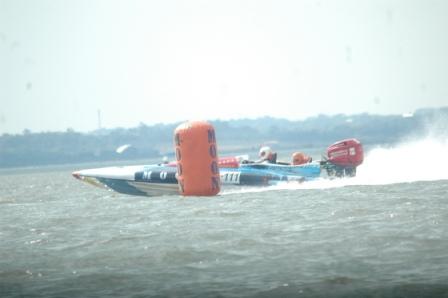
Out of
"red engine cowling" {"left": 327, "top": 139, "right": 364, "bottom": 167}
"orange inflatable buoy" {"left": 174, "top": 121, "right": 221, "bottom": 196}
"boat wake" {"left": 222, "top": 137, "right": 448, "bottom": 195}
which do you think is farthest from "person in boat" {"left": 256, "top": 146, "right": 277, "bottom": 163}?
"orange inflatable buoy" {"left": 174, "top": 121, "right": 221, "bottom": 196}

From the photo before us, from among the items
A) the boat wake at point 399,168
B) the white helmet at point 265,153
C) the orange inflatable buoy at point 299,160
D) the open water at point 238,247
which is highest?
the white helmet at point 265,153

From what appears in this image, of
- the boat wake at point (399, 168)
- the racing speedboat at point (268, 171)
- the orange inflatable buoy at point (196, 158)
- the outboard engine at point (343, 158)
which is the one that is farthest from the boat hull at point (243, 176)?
the orange inflatable buoy at point (196, 158)

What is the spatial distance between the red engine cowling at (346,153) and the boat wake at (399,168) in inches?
34.3

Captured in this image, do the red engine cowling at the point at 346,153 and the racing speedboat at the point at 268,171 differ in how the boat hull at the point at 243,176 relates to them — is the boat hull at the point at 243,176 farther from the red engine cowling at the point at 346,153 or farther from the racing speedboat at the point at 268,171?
the red engine cowling at the point at 346,153

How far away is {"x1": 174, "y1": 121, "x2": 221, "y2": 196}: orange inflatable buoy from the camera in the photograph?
27.8 m

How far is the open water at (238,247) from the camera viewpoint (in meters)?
13.7

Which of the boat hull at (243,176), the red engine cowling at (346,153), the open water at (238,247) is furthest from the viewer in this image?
the boat hull at (243,176)

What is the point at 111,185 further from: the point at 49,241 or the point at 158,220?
the point at 49,241

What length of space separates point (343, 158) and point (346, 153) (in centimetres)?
22

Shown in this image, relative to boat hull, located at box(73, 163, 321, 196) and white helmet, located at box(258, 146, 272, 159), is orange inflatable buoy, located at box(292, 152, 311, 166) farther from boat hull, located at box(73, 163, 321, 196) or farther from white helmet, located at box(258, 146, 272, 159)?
white helmet, located at box(258, 146, 272, 159)

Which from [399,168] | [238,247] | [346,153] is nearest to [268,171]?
[346,153]

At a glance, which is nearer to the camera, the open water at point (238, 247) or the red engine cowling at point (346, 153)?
the open water at point (238, 247)

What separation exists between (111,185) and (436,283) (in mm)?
22227

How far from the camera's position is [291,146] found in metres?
182
